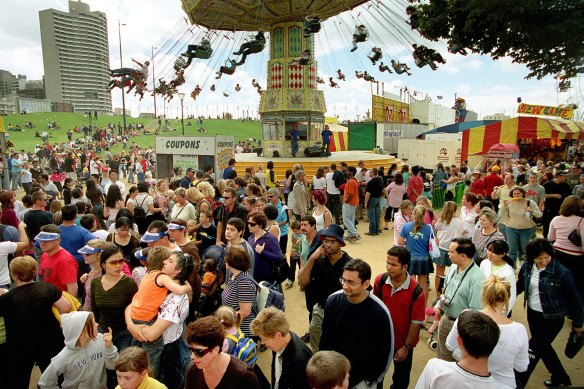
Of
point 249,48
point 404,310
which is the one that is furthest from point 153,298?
point 249,48

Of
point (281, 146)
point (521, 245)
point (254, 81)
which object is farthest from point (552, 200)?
point (254, 81)

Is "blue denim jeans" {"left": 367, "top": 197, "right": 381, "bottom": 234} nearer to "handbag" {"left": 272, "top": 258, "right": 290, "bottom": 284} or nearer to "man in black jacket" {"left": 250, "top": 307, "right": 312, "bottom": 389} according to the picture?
"handbag" {"left": 272, "top": 258, "right": 290, "bottom": 284}

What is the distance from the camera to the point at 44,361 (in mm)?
3602

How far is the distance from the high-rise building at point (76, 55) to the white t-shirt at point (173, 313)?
124007 millimetres

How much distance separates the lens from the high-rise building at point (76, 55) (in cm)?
11431

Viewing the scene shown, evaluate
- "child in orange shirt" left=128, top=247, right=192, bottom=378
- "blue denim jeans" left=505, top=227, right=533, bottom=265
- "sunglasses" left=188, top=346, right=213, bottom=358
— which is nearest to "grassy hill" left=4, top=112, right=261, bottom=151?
"blue denim jeans" left=505, top=227, right=533, bottom=265

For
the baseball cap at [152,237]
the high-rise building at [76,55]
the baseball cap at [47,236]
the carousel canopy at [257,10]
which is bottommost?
the baseball cap at [152,237]

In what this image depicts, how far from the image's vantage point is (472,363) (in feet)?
7.39

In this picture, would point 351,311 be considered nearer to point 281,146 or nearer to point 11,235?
point 11,235

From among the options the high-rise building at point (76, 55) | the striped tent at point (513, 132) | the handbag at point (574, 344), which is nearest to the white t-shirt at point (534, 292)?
the handbag at point (574, 344)

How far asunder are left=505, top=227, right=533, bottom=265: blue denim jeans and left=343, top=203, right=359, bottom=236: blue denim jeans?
364cm

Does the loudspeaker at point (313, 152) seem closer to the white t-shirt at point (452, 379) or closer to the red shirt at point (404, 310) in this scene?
the red shirt at point (404, 310)

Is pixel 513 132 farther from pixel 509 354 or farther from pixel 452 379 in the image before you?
pixel 452 379

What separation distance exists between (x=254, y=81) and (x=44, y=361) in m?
A: 19.9
